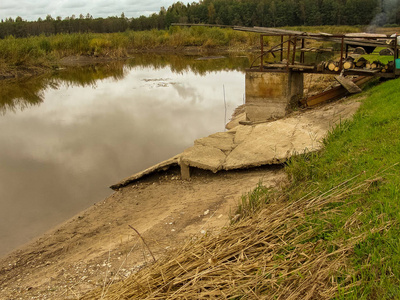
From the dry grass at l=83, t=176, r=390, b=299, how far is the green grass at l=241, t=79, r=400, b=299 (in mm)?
45

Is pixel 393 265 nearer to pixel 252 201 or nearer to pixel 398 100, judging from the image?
pixel 252 201

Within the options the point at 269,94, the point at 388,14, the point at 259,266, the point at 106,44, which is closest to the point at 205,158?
the point at 269,94

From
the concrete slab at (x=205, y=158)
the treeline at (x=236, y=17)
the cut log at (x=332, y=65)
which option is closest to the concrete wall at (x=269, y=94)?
the cut log at (x=332, y=65)

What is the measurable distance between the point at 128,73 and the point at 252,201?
2165 centimetres

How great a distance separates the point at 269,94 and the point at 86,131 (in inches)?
222

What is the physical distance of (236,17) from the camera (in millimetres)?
59406

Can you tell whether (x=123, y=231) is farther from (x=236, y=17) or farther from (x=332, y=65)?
(x=236, y=17)

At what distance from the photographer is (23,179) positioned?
859 cm

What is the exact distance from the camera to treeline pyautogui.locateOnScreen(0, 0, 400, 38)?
43.4m

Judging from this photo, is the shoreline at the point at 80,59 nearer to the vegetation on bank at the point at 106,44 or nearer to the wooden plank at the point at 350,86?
the vegetation on bank at the point at 106,44

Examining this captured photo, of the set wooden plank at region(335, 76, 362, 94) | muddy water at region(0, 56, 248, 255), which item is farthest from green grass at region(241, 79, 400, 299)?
muddy water at region(0, 56, 248, 255)

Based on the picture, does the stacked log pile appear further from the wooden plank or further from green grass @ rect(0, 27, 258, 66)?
green grass @ rect(0, 27, 258, 66)

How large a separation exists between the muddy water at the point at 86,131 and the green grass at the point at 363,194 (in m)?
4.22

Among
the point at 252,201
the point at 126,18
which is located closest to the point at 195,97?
the point at 252,201
